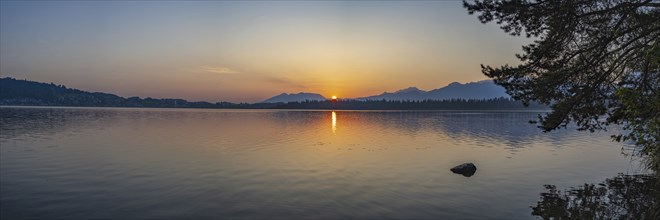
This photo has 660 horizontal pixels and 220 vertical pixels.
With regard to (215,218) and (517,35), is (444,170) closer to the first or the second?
(517,35)

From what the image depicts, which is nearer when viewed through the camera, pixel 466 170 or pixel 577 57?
pixel 577 57

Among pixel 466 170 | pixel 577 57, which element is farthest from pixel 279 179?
pixel 577 57

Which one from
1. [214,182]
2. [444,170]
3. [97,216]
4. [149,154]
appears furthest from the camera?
[149,154]

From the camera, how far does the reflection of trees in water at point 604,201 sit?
19.6m

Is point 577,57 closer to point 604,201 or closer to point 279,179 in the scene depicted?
point 604,201

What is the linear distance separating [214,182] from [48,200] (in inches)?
376

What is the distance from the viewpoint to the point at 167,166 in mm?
34812

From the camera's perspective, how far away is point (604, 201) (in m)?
22.6

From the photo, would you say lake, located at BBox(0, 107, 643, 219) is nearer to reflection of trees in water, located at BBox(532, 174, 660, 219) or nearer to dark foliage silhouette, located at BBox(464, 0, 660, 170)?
reflection of trees in water, located at BBox(532, 174, 660, 219)

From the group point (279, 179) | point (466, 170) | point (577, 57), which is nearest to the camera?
point (577, 57)

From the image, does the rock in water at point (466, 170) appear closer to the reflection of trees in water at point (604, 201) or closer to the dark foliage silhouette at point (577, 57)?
the reflection of trees in water at point (604, 201)

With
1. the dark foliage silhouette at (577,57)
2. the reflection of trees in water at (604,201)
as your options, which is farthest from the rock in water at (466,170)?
the dark foliage silhouette at (577,57)

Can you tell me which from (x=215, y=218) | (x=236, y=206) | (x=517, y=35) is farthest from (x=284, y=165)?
(x=517, y=35)

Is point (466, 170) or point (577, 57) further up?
point (577, 57)
